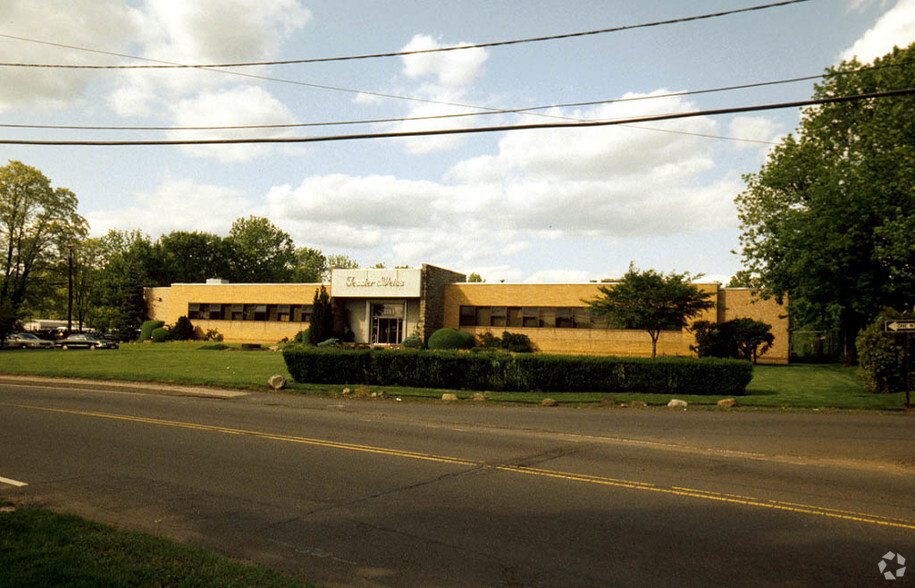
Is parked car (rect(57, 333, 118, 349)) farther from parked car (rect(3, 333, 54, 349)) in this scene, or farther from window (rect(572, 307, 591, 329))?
window (rect(572, 307, 591, 329))

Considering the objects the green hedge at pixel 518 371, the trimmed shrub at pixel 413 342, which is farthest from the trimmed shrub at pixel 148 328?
the green hedge at pixel 518 371

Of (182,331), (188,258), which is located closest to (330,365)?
(182,331)

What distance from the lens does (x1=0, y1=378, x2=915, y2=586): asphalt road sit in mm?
5266

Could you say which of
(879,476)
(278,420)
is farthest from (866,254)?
(278,420)

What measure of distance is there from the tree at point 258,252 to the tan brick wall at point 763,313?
68541 millimetres

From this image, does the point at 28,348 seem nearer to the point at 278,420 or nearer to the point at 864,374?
the point at 278,420

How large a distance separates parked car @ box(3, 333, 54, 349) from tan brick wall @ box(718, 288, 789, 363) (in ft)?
159

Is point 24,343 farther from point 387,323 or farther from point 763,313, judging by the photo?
point 763,313

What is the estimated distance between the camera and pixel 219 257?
8394 centimetres

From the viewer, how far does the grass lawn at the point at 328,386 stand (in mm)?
17516

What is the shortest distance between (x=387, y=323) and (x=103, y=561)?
4066 cm

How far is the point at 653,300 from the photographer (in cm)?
2827

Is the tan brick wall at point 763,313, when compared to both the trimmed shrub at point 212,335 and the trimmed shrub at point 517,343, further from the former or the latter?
the trimmed shrub at point 212,335

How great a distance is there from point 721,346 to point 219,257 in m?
70.6
